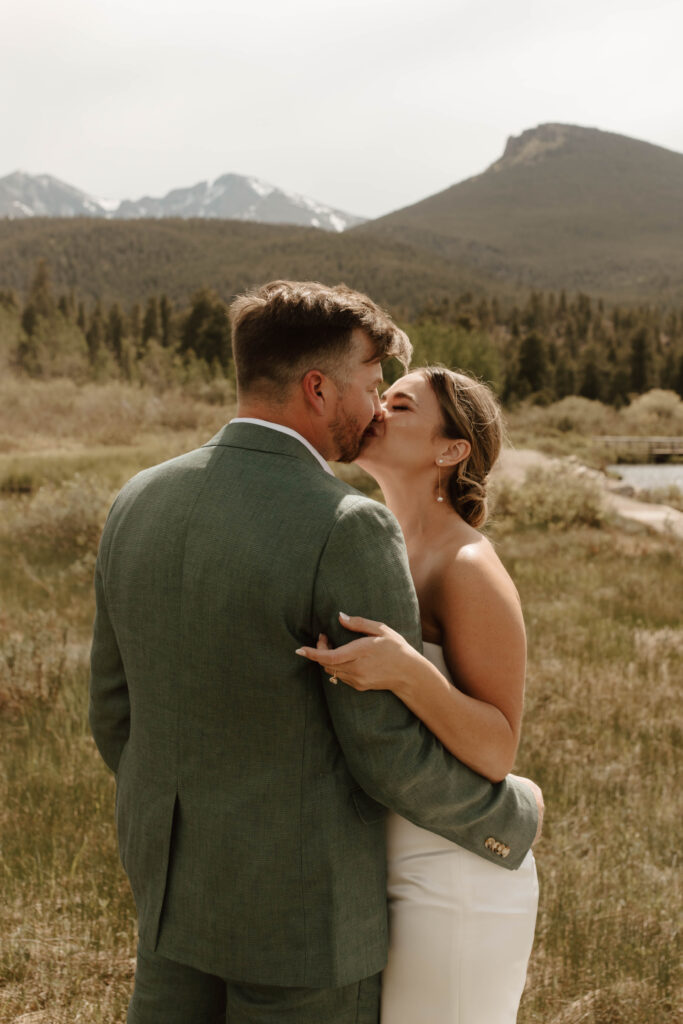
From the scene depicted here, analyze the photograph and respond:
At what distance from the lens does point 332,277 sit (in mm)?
112875

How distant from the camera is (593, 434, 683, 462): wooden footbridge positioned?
43.2m

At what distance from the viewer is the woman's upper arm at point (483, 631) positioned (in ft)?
6.39

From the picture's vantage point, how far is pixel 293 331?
1713mm

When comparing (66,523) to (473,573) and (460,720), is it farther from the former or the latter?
(460,720)

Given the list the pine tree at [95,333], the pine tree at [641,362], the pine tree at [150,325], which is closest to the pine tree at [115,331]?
the pine tree at [95,333]

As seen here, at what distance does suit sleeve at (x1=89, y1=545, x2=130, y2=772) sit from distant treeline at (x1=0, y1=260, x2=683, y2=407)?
51328 millimetres

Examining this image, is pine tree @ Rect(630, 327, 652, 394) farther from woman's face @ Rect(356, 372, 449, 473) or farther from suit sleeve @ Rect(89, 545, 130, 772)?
suit sleeve @ Rect(89, 545, 130, 772)

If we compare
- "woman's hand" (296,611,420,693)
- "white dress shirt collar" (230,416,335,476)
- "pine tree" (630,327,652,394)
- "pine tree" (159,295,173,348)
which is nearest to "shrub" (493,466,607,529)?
"white dress shirt collar" (230,416,335,476)

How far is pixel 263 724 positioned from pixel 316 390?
673 mm

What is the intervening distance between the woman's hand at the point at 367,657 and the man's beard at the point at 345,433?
44cm

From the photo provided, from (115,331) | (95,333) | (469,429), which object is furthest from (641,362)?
(469,429)

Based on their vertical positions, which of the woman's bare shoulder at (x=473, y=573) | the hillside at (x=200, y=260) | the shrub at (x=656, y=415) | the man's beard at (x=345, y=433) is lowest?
the shrub at (x=656, y=415)

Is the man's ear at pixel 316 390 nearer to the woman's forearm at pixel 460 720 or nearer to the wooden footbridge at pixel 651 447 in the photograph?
the woman's forearm at pixel 460 720

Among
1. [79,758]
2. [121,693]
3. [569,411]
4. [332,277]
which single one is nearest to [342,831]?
[121,693]
